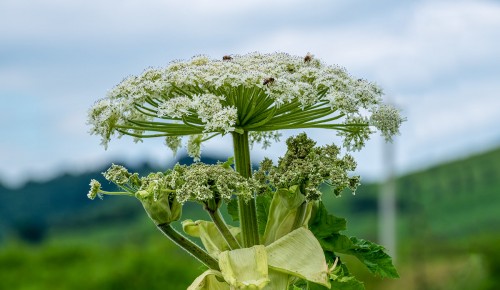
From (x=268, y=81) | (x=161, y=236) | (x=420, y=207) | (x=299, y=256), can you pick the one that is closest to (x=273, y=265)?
(x=299, y=256)

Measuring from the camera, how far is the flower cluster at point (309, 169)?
3744mm

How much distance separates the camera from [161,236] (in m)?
53.4

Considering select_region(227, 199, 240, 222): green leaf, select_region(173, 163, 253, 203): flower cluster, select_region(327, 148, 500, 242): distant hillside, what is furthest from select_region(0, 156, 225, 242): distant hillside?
select_region(173, 163, 253, 203): flower cluster

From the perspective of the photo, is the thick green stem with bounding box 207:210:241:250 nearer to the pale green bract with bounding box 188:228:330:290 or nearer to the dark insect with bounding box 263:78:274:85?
the pale green bract with bounding box 188:228:330:290

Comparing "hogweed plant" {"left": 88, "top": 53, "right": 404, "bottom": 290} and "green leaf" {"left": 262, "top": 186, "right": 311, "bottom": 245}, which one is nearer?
"hogweed plant" {"left": 88, "top": 53, "right": 404, "bottom": 290}

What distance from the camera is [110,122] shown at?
393 cm

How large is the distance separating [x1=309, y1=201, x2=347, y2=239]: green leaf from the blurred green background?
48.4 feet

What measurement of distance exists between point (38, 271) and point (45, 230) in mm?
51941

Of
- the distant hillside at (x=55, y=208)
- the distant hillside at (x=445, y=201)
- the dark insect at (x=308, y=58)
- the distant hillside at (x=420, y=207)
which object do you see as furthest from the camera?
the distant hillside at (x=55, y=208)

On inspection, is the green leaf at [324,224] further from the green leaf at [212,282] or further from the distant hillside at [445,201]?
the distant hillside at [445,201]

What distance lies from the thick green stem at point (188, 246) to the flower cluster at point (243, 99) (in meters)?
0.47

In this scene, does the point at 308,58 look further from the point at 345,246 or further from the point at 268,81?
the point at 345,246

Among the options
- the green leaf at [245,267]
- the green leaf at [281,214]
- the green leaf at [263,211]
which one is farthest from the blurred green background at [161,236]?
the green leaf at [245,267]

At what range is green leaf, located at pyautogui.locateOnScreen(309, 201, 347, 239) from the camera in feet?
14.2
